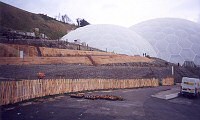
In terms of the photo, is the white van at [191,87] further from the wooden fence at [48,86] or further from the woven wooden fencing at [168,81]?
the woven wooden fencing at [168,81]

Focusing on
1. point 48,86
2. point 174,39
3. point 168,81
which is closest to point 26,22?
point 174,39

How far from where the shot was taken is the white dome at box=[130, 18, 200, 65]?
1842 inches

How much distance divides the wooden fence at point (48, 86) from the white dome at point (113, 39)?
42.6 ft

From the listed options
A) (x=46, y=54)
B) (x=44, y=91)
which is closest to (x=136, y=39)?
(x=46, y=54)

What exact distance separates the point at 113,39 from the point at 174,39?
15738mm

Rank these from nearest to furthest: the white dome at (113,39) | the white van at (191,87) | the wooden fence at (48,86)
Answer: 1. the wooden fence at (48,86)
2. the white van at (191,87)
3. the white dome at (113,39)

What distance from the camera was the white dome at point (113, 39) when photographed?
40.1 meters

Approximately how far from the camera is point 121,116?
40.8 ft

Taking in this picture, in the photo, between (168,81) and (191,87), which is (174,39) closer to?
(168,81)

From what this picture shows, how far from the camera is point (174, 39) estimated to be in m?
49.5


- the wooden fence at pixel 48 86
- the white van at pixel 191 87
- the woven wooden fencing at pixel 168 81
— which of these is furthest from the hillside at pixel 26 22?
the white van at pixel 191 87

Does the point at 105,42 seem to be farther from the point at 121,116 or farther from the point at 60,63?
the point at 121,116

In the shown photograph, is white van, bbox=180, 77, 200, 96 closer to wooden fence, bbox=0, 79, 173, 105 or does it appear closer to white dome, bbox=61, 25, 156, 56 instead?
wooden fence, bbox=0, 79, 173, 105

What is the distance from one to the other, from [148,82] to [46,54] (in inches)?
523
